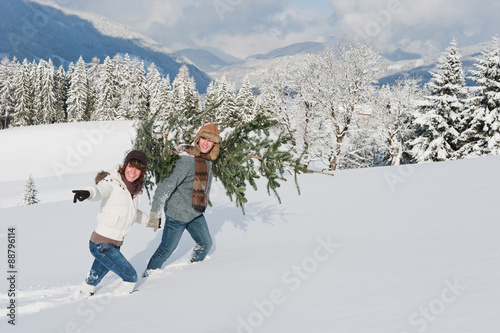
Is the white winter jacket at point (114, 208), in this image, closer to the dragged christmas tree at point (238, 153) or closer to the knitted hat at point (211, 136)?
the dragged christmas tree at point (238, 153)

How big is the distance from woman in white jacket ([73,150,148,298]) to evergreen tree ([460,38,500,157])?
79.4ft

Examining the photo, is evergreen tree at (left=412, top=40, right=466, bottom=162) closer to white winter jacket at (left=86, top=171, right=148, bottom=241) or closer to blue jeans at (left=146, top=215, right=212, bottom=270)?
blue jeans at (left=146, top=215, right=212, bottom=270)

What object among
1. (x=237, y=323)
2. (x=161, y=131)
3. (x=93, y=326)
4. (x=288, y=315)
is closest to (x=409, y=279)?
(x=288, y=315)

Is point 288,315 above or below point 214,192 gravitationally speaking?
above

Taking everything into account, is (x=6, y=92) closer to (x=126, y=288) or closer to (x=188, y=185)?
(x=188, y=185)

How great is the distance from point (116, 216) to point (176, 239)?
1021 mm

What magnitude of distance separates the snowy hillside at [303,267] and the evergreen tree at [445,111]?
15700mm

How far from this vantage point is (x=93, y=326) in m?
3.34

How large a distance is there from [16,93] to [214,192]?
59.7 meters

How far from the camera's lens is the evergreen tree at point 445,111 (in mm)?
24609

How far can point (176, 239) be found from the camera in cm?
495

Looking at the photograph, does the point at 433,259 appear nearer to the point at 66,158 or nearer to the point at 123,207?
the point at 123,207

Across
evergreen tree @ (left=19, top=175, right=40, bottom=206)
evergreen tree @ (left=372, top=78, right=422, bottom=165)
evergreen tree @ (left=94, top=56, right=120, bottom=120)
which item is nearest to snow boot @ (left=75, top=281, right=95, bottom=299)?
evergreen tree @ (left=19, top=175, right=40, bottom=206)

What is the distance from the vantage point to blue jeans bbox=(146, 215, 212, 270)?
491 centimetres
